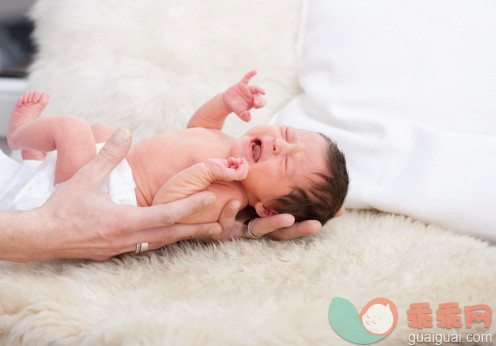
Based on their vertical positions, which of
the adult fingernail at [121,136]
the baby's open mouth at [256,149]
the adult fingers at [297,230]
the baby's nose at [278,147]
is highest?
the adult fingernail at [121,136]

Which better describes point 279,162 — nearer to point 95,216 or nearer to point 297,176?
point 297,176

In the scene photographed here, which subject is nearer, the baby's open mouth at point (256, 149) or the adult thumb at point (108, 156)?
the adult thumb at point (108, 156)

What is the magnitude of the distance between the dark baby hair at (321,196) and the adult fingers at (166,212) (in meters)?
0.24

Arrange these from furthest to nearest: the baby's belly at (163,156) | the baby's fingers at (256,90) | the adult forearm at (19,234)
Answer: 1. the baby's fingers at (256,90)
2. the baby's belly at (163,156)
3. the adult forearm at (19,234)

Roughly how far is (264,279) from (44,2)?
1.44 m

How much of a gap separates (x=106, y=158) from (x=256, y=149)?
0.40m

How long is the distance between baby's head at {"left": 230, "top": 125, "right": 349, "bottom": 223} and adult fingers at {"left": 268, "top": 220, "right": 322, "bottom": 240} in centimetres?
4

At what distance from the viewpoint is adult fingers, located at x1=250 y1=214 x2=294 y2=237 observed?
116cm

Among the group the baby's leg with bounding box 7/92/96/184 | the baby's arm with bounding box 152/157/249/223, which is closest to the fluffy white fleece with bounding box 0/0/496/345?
the baby's arm with bounding box 152/157/249/223

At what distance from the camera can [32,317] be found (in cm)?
92

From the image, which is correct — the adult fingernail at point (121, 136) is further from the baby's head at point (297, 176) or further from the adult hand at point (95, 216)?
the baby's head at point (297, 176)

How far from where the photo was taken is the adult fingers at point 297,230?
119 cm

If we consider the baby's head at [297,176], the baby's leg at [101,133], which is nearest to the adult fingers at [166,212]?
the baby's head at [297,176]

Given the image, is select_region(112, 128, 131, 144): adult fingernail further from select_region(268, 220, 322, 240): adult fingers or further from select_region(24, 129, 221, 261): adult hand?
select_region(268, 220, 322, 240): adult fingers
